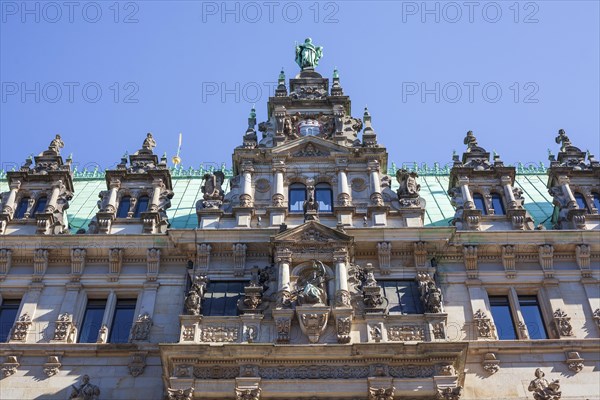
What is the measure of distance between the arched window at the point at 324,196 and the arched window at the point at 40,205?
8.75 m

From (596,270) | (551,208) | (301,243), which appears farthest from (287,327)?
(551,208)

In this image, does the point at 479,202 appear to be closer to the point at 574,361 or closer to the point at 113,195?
the point at 574,361

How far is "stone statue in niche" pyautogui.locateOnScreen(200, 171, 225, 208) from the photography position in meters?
26.4

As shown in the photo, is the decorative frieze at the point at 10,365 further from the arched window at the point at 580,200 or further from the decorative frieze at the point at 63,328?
the arched window at the point at 580,200

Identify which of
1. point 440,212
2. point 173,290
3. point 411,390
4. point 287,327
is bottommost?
point 411,390

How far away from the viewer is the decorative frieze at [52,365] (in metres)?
22.1

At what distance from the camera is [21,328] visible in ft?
76.2

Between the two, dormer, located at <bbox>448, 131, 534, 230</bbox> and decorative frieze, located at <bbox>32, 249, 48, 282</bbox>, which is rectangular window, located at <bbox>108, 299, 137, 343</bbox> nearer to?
decorative frieze, located at <bbox>32, 249, 48, 282</bbox>

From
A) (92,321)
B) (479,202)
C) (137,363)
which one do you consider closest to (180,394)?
(137,363)

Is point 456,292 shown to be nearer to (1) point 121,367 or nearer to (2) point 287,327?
(2) point 287,327

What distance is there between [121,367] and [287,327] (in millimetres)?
4494

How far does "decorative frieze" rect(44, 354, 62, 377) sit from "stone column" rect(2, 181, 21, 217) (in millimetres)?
6266

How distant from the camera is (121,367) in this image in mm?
22266

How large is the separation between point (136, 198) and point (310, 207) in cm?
599
